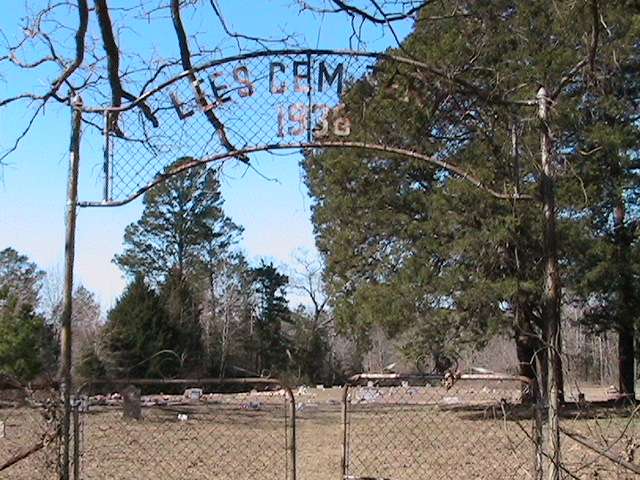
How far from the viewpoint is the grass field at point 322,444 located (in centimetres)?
698

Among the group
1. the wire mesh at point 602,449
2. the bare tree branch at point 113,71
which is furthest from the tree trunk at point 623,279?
the bare tree branch at point 113,71

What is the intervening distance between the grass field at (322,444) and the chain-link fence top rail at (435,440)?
0.06ft

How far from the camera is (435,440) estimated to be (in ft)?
35.6

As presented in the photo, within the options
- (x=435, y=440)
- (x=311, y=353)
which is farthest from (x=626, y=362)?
(x=311, y=353)

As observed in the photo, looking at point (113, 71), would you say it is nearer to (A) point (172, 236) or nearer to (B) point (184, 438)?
(B) point (184, 438)

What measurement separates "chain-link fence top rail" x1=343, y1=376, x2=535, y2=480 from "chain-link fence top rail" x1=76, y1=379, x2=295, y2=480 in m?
0.86

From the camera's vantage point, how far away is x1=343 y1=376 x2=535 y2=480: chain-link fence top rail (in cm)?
566

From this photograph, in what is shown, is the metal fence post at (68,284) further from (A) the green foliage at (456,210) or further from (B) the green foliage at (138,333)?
(B) the green foliage at (138,333)

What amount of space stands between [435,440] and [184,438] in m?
3.46

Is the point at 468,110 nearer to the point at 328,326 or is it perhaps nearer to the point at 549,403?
the point at 549,403

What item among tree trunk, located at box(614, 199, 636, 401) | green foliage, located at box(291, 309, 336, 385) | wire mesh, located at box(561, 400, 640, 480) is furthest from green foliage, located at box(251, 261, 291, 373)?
wire mesh, located at box(561, 400, 640, 480)

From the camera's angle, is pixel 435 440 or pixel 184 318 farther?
pixel 184 318

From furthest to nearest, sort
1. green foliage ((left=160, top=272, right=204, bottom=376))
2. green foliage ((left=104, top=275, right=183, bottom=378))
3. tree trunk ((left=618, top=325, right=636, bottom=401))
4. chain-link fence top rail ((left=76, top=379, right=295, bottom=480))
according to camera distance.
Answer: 1. green foliage ((left=160, top=272, right=204, bottom=376))
2. green foliage ((left=104, top=275, right=183, bottom=378))
3. tree trunk ((left=618, top=325, right=636, bottom=401))
4. chain-link fence top rail ((left=76, top=379, right=295, bottom=480))

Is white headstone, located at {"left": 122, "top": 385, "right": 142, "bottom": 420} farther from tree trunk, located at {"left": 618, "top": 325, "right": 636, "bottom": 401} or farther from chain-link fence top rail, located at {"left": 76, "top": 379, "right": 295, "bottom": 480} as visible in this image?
tree trunk, located at {"left": 618, "top": 325, "right": 636, "bottom": 401}
